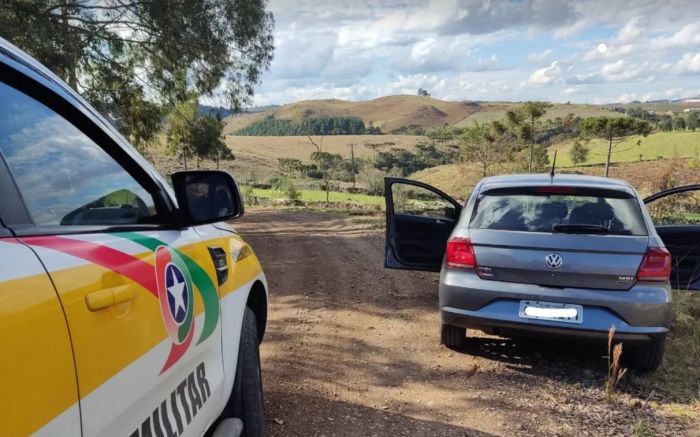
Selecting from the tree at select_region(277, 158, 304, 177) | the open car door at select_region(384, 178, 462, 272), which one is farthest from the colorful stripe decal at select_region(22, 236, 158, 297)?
the tree at select_region(277, 158, 304, 177)

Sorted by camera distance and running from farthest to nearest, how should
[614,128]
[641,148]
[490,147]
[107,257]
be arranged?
[641,148]
[490,147]
[614,128]
[107,257]

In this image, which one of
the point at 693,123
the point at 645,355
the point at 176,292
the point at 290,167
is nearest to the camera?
the point at 176,292

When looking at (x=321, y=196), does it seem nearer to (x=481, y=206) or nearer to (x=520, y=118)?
(x=520, y=118)

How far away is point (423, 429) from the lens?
11.8 feet

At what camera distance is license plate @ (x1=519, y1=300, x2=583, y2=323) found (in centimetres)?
419

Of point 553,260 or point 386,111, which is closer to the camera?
point 553,260

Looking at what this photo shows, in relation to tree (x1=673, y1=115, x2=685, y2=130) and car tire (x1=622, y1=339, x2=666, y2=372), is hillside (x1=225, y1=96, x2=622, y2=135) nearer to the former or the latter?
tree (x1=673, y1=115, x2=685, y2=130)

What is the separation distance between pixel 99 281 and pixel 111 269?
9cm

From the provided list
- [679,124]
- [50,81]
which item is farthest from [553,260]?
[679,124]

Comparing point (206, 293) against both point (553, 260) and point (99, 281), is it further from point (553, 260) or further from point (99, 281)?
point (553, 260)

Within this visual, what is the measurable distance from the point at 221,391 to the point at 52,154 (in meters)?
1.16

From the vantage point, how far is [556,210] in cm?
458

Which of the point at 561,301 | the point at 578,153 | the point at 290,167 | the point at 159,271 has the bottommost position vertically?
the point at 290,167

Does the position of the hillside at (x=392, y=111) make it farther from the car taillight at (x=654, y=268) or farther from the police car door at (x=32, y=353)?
the police car door at (x=32, y=353)
